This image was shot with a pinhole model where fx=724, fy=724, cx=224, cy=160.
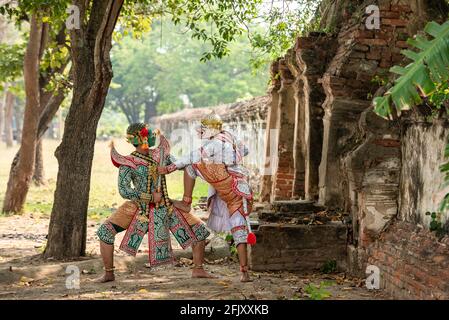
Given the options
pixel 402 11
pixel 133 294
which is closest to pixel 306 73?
pixel 402 11

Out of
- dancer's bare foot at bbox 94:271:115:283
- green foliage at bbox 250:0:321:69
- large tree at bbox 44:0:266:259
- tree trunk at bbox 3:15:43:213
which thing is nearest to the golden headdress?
dancer's bare foot at bbox 94:271:115:283

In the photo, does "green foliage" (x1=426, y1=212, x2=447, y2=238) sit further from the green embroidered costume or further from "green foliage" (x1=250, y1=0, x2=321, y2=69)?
"green foliage" (x1=250, y1=0, x2=321, y2=69)

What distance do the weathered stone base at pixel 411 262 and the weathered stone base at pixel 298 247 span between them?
81 centimetres

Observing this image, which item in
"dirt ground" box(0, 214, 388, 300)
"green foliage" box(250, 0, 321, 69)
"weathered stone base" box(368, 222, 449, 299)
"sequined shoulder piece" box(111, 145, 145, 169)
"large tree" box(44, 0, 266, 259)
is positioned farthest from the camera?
"green foliage" box(250, 0, 321, 69)

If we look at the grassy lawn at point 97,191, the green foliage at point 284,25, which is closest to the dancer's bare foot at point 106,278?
the grassy lawn at point 97,191

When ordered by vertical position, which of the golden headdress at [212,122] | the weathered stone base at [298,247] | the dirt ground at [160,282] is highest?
the golden headdress at [212,122]

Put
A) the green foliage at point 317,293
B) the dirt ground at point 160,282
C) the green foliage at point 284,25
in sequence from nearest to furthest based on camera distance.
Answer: the green foliage at point 317,293 < the dirt ground at point 160,282 < the green foliage at point 284,25

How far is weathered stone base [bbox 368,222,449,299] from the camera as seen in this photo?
20.7ft

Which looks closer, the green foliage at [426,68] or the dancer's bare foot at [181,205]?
the green foliage at [426,68]

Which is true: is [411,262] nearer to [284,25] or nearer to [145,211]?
[145,211]

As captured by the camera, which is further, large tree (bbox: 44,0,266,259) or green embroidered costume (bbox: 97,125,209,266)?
large tree (bbox: 44,0,266,259)

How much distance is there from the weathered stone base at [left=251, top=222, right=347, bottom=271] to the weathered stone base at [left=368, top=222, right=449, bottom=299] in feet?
2.65

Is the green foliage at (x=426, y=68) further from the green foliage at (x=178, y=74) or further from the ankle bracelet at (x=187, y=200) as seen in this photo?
the green foliage at (x=178, y=74)

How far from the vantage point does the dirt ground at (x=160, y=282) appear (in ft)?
22.7
